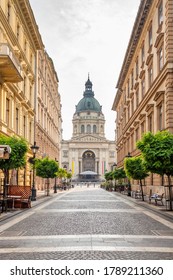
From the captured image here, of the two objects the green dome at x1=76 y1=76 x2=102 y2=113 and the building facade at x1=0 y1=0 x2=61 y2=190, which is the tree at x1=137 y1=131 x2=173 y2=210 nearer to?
the building facade at x1=0 y1=0 x2=61 y2=190

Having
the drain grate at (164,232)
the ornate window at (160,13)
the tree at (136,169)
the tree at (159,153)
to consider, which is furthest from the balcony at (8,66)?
the drain grate at (164,232)

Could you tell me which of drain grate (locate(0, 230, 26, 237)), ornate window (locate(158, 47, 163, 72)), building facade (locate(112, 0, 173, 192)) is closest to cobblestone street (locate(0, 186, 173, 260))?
drain grate (locate(0, 230, 26, 237))

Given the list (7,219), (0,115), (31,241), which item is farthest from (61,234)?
(0,115)

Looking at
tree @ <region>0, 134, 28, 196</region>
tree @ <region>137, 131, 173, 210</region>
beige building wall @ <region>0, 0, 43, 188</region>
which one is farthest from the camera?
beige building wall @ <region>0, 0, 43, 188</region>

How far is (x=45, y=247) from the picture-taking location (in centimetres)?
991

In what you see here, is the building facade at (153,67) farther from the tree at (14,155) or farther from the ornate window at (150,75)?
the tree at (14,155)

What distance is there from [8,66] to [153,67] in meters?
13.8

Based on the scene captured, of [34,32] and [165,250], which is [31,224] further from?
[34,32]

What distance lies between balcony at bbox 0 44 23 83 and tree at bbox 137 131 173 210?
8781 mm

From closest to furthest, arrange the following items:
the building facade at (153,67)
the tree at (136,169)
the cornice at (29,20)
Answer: the building facade at (153,67), the tree at (136,169), the cornice at (29,20)

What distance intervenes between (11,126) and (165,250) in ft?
71.0

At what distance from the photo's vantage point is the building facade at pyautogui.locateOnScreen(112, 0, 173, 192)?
27.8m

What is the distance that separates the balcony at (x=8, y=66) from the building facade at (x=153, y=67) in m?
9.83

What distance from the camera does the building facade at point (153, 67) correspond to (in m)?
27.8
